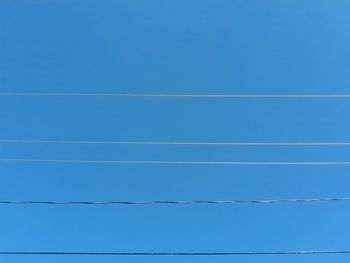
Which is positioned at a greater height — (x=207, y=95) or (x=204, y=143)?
(x=207, y=95)

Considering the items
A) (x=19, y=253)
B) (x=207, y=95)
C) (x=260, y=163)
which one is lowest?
(x=19, y=253)

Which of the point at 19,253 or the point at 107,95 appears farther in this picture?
the point at 107,95

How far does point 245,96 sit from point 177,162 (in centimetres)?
140

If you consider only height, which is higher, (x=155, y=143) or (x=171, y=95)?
(x=171, y=95)

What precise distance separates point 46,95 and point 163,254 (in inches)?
110

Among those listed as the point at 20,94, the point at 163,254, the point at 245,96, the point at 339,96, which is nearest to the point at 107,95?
the point at 20,94

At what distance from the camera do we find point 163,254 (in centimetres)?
A: 457

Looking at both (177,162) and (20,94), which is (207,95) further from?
(20,94)

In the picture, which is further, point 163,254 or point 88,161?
point 88,161

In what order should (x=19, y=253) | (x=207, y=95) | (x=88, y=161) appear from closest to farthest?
(x=19, y=253), (x=207, y=95), (x=88, y=161)

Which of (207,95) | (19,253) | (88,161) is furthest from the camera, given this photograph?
(88,161)

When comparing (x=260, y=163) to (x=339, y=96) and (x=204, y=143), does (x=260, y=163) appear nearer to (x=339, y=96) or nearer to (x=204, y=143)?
(x=204, y=143)

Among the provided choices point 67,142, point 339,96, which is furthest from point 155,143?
point 339,96

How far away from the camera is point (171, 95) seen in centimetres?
516
